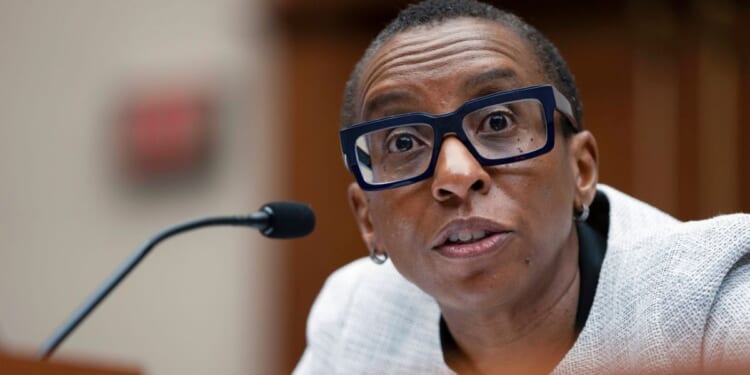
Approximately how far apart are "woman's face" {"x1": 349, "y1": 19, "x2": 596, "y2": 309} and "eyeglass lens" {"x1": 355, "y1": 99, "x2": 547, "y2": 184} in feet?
0.09

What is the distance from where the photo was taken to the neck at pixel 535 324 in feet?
6.51

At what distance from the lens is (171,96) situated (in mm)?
4941

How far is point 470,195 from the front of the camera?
185 centimetres

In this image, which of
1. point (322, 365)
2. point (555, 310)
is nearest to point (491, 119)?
point (555, 310)

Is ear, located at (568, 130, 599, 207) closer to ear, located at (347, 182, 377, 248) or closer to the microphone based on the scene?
ear, located at (347, 182, 377, 248)

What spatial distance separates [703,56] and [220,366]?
218 centimetres

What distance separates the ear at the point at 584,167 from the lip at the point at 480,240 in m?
0.23

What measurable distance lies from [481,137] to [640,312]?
0.35m

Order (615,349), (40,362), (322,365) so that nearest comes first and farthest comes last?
(40,362)
(615,349)
(322,365)

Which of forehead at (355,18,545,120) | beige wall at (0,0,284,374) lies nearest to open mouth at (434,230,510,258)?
forehead at (355,18,545,120)

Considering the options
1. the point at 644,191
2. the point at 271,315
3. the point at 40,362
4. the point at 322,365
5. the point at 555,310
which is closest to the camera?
the point at 40,362

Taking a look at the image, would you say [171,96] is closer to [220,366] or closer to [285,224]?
[220,366]

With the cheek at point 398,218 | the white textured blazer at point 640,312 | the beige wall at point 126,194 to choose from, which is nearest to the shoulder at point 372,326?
the white textured blazer at point 640,312

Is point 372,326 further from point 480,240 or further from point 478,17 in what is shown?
point 478,17
